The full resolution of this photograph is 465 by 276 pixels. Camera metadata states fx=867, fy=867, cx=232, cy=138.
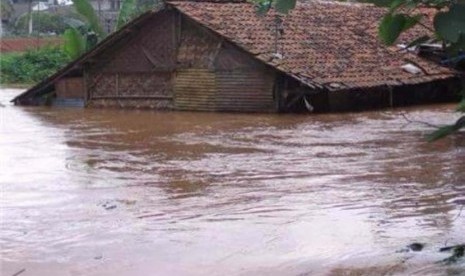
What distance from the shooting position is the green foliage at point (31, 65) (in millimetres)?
43000

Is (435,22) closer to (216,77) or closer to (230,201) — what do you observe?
(230,201)

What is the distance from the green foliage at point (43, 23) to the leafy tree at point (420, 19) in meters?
52.7

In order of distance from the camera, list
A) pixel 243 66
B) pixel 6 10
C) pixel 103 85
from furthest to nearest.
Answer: pixel 6 10, pixel 103 85, pixel 243 66

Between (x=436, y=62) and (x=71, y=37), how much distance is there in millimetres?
11803

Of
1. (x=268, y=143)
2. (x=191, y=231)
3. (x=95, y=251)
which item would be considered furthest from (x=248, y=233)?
(x=268, y=143)

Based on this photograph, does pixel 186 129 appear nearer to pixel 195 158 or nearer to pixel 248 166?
pixel 195 158

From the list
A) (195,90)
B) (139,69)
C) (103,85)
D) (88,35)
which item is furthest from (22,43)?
(195,90)

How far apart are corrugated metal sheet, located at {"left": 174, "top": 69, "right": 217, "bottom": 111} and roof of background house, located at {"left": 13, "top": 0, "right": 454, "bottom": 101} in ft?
5.28

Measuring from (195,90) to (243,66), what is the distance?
1.91m

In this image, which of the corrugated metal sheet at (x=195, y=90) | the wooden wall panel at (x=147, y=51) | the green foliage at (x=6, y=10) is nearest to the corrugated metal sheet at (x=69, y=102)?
the wooden wall panel at (x=147, y=51)

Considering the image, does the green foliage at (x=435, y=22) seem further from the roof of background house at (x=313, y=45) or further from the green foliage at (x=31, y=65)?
the green foliage at (x=31, y=65)

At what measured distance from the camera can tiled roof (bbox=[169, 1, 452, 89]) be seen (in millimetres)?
22875

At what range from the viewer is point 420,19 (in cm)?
416

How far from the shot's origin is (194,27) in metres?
24.2
